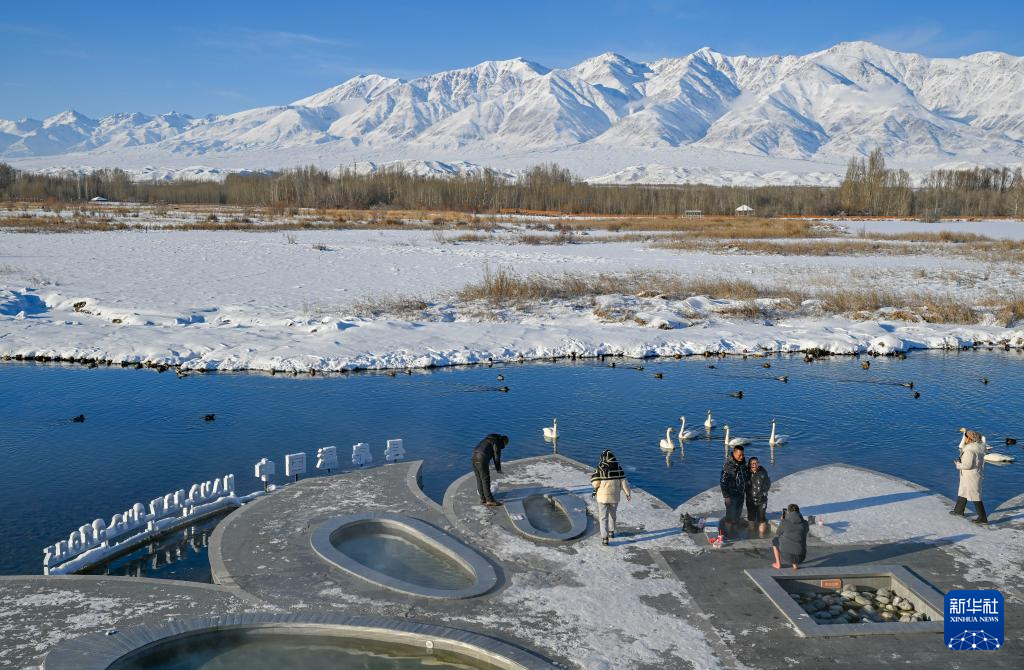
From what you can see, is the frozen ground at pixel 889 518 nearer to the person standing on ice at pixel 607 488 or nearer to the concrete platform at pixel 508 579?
the person standing on ice at pixel 607 488

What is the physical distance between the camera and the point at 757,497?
15266 mm

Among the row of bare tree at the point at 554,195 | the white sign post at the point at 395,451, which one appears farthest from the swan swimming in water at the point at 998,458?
the row of bare tree at the point at 554,195

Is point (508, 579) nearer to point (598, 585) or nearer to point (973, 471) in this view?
point (598, 585)

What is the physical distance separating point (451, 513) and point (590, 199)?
434 ft

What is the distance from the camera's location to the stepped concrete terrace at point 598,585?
11328mm

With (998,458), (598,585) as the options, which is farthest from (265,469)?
(998,458)

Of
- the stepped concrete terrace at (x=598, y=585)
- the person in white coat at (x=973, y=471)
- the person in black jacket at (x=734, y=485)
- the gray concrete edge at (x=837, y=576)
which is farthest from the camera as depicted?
the person in white coat at (x=973, y=471)

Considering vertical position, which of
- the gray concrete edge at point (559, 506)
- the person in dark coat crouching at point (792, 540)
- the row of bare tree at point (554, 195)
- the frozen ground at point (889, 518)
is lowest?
the gray concrete edge at point (559, 506)

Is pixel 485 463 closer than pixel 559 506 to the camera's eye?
Yes

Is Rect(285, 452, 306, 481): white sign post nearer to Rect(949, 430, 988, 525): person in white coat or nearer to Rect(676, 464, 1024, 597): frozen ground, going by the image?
Rect(676, 464, 1024, 597): frozen ground

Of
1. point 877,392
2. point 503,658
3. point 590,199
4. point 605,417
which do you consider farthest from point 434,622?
point 590,199

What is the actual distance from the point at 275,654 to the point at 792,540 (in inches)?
341

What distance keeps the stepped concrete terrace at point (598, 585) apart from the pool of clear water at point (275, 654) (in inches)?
23.9

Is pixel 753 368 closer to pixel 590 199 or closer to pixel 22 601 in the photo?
pixel 22 601
